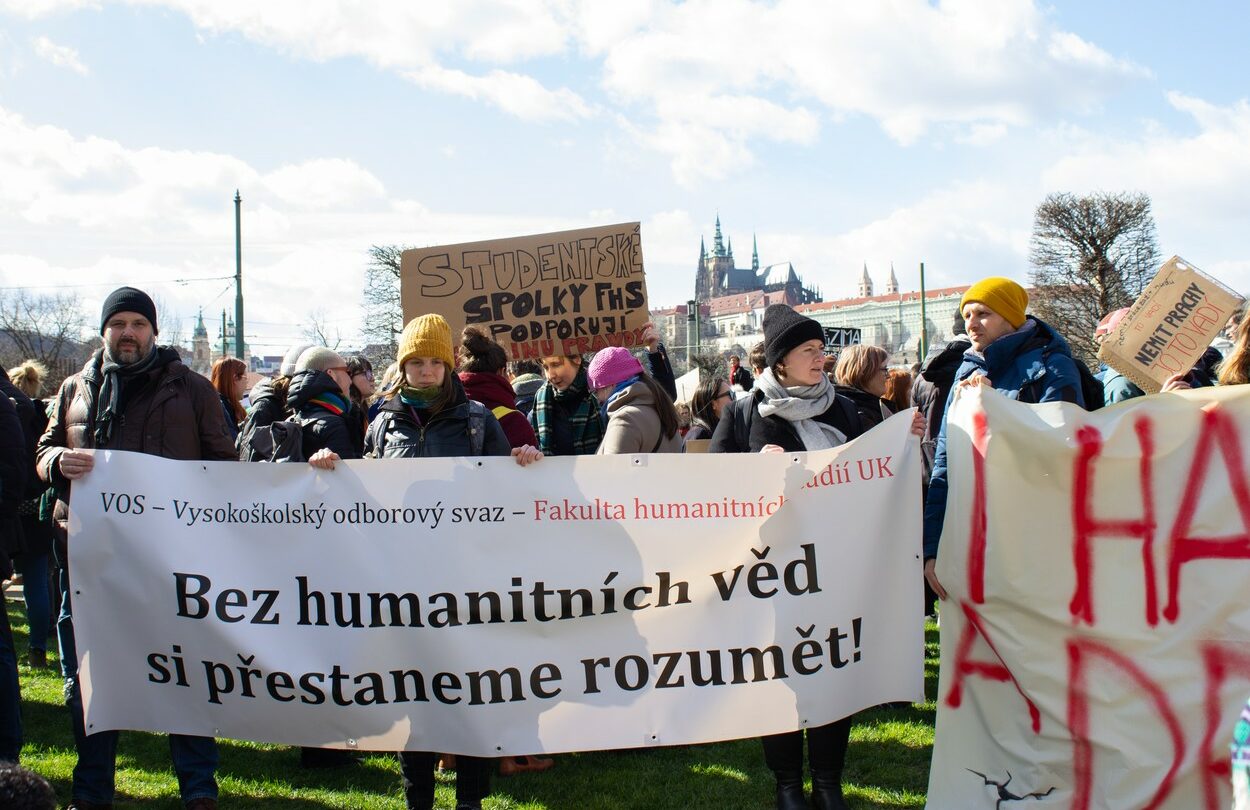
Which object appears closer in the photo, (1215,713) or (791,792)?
(1215,713)

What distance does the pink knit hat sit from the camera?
5.21 meters

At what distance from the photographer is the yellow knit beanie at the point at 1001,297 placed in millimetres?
4324

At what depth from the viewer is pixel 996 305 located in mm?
4332

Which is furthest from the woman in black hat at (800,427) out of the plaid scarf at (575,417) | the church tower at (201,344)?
the church tower at (201,344)

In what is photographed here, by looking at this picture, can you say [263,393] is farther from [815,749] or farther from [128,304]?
[815,749]

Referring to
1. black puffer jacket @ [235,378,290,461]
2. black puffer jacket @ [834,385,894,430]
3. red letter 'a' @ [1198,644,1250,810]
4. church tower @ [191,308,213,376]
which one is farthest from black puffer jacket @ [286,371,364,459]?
church tower @ [191,308,213,376]

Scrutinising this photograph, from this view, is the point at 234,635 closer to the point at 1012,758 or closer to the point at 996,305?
the point at 1012,758

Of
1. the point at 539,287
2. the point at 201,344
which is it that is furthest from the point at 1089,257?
the point at 201,344

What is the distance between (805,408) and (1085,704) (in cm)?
143

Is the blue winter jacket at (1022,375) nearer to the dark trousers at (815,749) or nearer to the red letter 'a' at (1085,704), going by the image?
the red letter 'a' at (1085,704)

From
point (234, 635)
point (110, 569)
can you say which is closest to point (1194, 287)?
point (234, 635)

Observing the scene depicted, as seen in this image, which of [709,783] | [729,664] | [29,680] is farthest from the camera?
[29,680]

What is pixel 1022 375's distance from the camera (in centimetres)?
426

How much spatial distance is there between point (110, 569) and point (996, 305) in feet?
11.6
